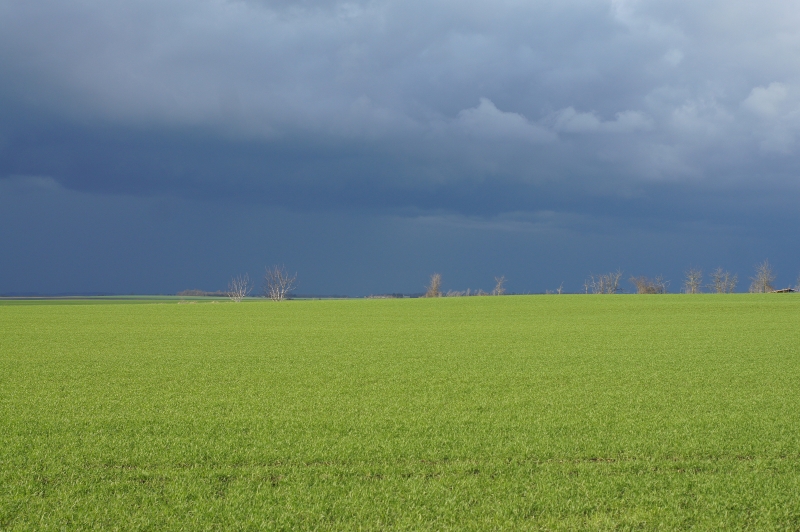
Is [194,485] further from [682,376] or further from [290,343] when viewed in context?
[290,343]

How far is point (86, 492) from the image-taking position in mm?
5266

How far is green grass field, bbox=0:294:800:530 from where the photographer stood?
16.2 ft

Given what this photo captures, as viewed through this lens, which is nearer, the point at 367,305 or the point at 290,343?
the point at 290,343

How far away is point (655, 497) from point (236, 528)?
3.66m

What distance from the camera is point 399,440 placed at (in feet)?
22.6

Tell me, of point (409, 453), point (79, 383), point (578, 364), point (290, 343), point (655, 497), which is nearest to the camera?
point (655, 497)

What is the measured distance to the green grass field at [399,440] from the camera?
4.93m

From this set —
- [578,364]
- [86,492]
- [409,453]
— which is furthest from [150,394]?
[578,364]

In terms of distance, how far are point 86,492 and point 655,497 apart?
5.14m

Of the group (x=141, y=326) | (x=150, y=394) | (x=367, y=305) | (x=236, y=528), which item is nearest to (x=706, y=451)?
(x=236, y=528)

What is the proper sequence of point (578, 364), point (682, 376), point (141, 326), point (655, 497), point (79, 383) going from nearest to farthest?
point (655, 497) < point (79, 383) < point (682, 376) < point (578, 364) < point (141, 326)

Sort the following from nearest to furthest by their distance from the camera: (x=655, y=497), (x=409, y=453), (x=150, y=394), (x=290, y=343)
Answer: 1. (x=655, y=497)
2. (x=409, y=453)
3. (x=150, y=394)
4. (x=290, y=343)

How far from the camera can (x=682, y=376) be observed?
12.3 metres

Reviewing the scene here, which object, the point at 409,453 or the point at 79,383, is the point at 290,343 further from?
the point at 409,453
